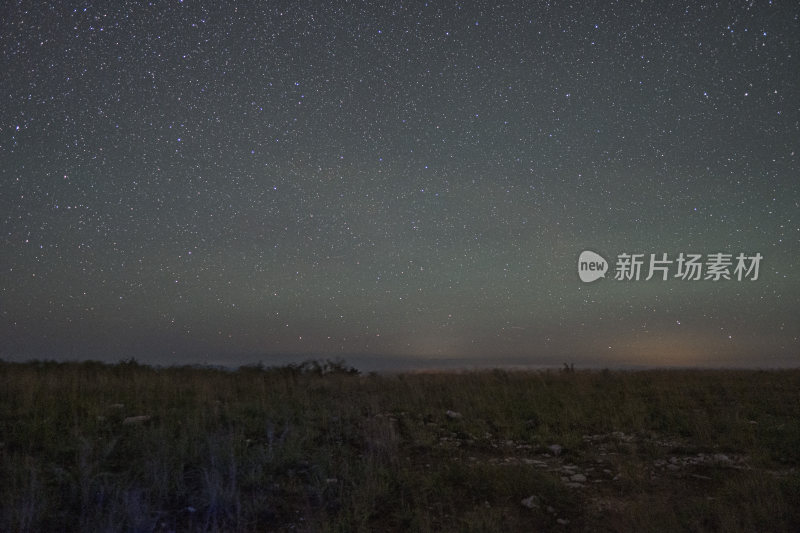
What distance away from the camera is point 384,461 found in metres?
6.89

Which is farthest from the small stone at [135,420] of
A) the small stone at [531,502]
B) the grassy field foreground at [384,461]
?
the small stone at [531,502]

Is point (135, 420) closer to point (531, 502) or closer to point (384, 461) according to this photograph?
point (384, 461)

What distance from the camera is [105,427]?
779 cm

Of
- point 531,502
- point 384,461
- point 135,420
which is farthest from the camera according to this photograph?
point 135,420

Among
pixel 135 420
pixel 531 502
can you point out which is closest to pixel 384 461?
pixel 531 502

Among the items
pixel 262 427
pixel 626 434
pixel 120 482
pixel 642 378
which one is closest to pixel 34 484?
pixel 120 482

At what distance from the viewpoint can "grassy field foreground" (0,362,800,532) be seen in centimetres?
521

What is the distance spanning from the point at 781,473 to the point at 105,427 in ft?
26.8

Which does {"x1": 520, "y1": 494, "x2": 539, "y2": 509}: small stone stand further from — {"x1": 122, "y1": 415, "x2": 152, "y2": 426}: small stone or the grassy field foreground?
{"x1": 122, "y1": 415, "x2": 152, "y2": 426}: small stone

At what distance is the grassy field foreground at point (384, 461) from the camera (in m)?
5.21

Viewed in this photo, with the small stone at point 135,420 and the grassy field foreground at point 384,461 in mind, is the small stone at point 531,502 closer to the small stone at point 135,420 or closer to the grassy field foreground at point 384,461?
the grassy field foreground at point 384,461

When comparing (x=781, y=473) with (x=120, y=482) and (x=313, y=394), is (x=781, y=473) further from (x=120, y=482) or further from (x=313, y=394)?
(x=313, y=394)

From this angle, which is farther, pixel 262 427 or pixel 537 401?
pixel 537 401

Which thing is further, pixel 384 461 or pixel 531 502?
pixel 384 461
